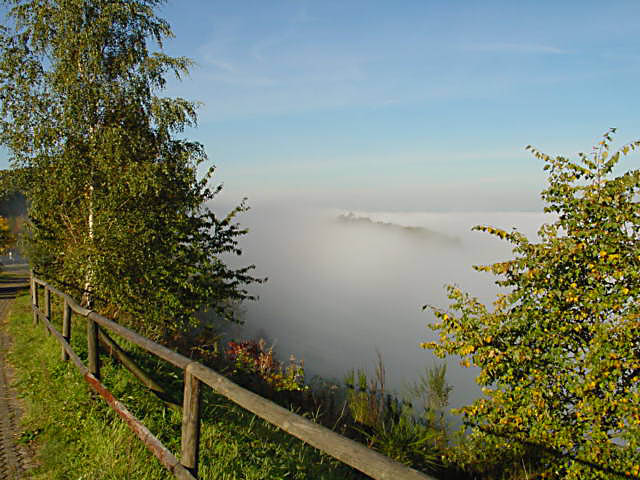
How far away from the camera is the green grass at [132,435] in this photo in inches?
150

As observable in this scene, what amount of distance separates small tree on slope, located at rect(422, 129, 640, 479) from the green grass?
2.67 meters

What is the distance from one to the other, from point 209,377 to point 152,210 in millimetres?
10661

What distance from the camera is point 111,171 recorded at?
40.9 ft

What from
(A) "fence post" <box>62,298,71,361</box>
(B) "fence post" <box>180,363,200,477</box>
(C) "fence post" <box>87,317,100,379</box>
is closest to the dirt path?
(A) "fence post" <box>62,298,71,361</box>

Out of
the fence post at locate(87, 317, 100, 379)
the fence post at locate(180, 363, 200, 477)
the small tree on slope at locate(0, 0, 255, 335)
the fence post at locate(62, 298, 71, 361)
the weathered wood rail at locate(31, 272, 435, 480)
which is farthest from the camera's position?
the small tree on slope at locate(0, 0, 255, 335)

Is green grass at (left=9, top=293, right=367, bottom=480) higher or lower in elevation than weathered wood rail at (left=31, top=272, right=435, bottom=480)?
lower

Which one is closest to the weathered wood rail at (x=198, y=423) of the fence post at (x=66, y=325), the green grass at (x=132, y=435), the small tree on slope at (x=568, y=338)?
the green grass at (x=132, y=435)

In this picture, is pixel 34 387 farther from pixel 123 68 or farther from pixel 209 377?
pixel 123 68

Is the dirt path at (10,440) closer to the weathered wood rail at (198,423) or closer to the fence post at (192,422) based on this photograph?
the weathered wood rail at (198,423)

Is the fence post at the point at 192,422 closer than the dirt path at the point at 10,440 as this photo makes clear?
Yes

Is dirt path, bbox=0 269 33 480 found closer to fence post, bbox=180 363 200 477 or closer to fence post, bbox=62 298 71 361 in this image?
fence post, bbox=62 298 71 361

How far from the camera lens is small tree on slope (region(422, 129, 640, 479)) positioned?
5684mm

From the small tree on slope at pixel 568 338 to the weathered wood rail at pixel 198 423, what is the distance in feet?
15.1

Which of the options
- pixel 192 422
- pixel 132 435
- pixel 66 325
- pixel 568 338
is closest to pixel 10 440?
pixel 132 435
